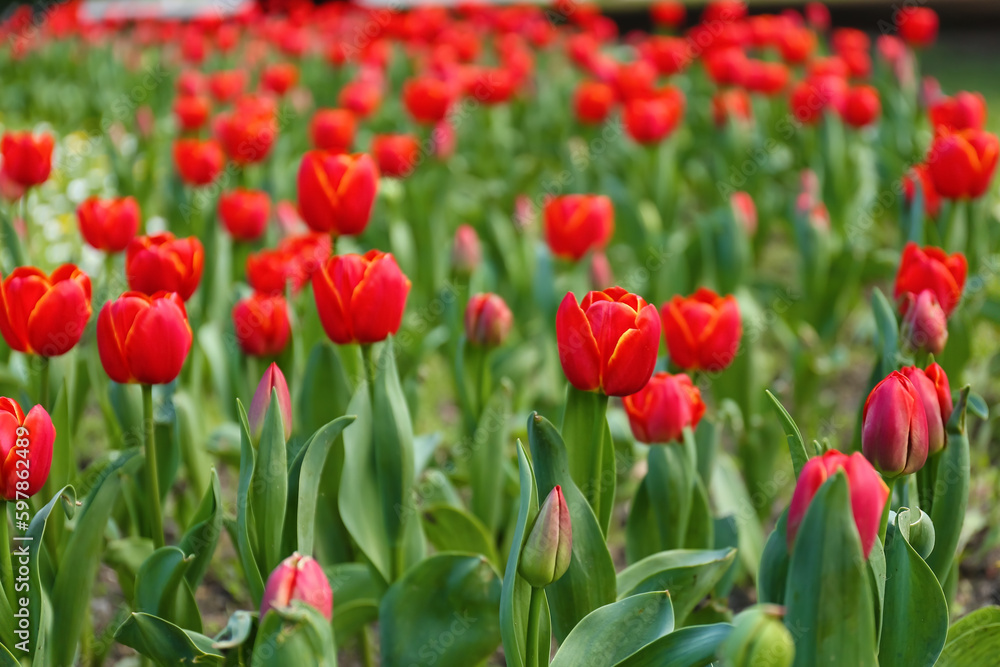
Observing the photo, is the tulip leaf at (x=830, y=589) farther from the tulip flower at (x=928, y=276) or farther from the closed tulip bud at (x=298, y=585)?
the tulip flower at (x=928, y=276)

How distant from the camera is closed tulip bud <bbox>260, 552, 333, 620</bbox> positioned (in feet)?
3.51

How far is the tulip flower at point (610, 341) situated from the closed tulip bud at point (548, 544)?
0.66ft

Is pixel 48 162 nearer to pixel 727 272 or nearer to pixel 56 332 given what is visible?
pixel 56 332

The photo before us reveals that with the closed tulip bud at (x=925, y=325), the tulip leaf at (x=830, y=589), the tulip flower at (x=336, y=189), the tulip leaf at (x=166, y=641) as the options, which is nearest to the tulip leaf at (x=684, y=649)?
the tulip leaf at (x=830, y=589)

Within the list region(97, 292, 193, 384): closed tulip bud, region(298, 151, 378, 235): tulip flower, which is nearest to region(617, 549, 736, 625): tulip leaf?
region(97, 292, 193, 384): closed tulip bud

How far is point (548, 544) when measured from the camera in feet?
3.76

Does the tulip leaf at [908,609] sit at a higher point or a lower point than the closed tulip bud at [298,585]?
lower

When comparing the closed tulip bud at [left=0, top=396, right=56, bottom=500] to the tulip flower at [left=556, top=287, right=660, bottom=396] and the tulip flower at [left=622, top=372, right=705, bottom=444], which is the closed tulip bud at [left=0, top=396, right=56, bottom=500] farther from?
the tulip flower at [left=622, top=372, right=705, bottom=444]

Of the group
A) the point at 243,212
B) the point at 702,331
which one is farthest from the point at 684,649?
the point at 243,212

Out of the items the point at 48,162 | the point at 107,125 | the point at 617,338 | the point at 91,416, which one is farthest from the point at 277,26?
the point at 617,338

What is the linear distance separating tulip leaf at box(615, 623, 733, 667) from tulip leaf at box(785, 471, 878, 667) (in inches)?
4.1

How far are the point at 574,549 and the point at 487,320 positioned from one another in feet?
2.51

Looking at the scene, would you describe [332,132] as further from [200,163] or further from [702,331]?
[702,331]

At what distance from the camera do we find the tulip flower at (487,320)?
6.64 feet
